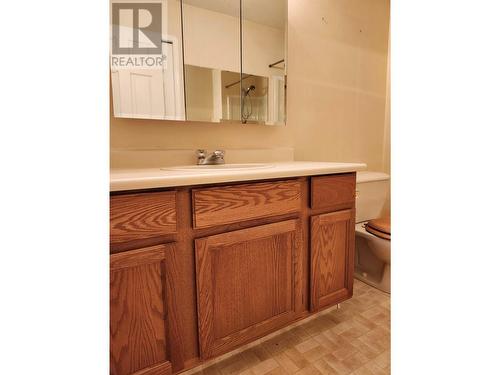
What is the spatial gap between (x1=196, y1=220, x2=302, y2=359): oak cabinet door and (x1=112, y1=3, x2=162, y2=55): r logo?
85cm

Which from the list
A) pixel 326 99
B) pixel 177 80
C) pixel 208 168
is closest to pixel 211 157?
pixel 208 168

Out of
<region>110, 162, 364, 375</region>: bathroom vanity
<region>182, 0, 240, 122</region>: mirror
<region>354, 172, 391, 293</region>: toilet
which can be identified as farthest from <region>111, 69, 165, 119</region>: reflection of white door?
<region>354, 172, 391, 293</region>: toilet

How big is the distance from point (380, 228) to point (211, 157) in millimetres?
1043

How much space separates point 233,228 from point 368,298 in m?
1.13

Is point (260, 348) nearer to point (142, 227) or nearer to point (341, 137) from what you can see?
point (142, 227)

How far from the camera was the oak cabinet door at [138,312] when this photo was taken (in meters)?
0.79

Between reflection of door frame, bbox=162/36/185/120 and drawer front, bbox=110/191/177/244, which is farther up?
reflection of door frame, bbox=162/36/185/120

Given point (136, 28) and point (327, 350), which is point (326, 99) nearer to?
point (136, 28)

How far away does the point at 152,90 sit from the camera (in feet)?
4.00

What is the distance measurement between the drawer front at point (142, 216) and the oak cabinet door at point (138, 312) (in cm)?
5

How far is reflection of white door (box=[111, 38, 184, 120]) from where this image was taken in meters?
1.16

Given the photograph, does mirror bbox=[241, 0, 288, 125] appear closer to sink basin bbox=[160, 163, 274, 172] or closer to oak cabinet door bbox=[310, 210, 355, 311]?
sink basin bbox=[160, 163, 274, 172]

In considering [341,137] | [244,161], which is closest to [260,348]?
[244,161]

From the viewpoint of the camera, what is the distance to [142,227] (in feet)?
2.64
